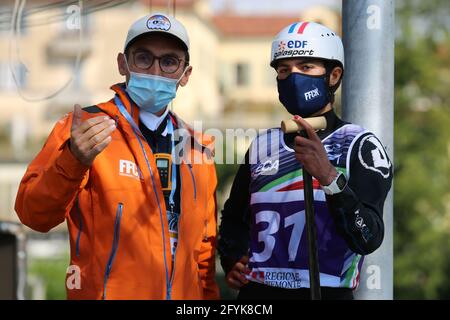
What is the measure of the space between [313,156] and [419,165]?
31093 mm

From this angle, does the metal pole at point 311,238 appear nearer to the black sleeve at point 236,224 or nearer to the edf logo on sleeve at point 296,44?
the edf logo on sleeve at point 296,44

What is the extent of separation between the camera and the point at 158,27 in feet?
17.4

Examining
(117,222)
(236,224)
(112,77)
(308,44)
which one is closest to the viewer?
(117,222)

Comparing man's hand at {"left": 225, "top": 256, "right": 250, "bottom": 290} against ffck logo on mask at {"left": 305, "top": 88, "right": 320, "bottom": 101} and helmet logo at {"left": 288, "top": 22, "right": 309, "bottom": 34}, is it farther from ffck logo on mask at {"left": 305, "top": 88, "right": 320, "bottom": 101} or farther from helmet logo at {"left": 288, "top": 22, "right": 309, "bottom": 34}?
helmet logo at {"left": 288, "top": 22, "right": 309, "bottom": 34}

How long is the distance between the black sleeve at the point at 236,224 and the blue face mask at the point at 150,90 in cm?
57

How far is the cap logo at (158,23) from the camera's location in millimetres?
5289

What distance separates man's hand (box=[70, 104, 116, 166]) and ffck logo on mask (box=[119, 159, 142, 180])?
1.45ft

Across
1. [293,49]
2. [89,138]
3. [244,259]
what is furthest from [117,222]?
[293,49]

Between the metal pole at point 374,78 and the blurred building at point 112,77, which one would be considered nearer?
the metal pole at point 374,78

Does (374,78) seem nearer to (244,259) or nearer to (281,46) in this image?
(281,46)

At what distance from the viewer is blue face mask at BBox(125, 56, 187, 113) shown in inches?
208

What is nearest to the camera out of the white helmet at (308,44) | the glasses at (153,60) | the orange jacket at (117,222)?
the orange jacket at (117,222)

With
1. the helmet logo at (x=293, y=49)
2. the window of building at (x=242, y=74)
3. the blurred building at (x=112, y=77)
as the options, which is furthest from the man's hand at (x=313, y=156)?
the window of building at (x=242, y=74)
